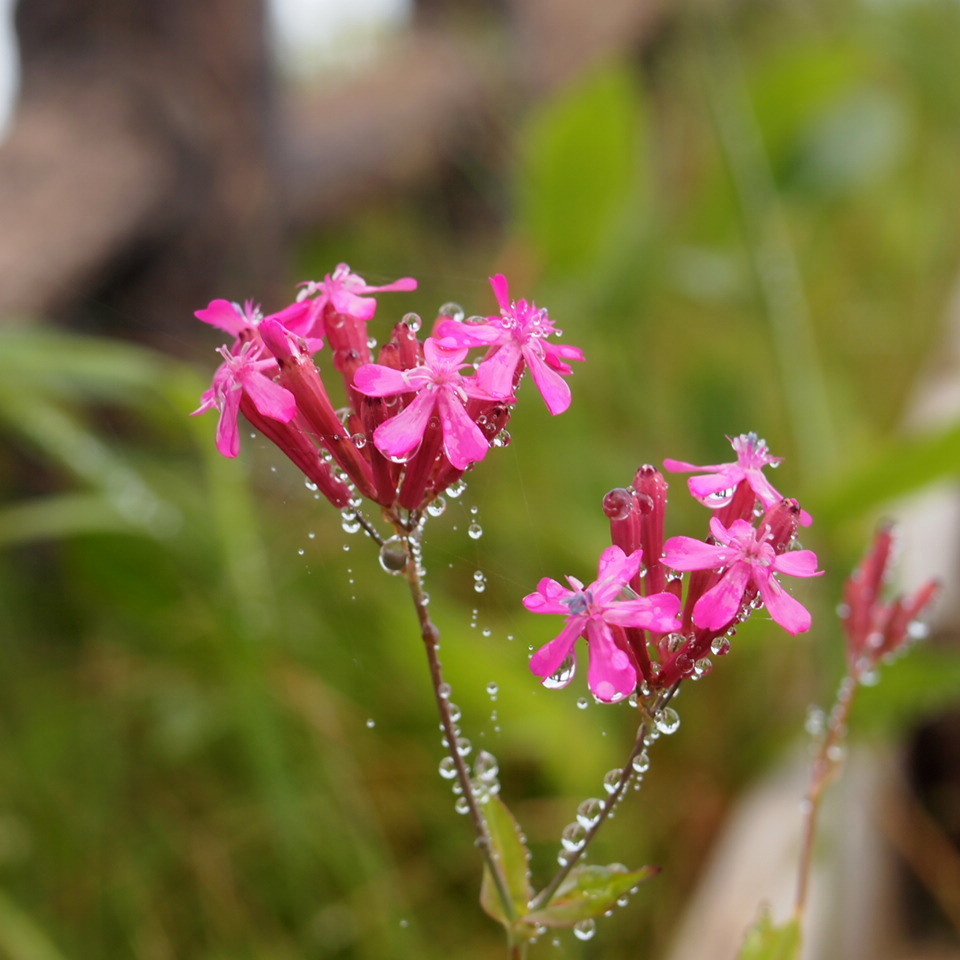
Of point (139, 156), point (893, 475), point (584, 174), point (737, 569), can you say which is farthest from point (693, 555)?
point (139, 156)

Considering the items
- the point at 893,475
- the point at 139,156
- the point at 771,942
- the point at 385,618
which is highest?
the point at 139,156

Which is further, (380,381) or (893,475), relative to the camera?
(893,475)

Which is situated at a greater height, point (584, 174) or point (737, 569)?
point (584, 174)

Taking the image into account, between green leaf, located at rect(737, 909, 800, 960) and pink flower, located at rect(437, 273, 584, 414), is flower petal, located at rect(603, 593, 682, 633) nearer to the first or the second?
pink flower, located at rect(437, 273, 584, 414)

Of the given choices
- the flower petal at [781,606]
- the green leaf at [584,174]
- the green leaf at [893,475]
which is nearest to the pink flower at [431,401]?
the flower petal at [781,606]

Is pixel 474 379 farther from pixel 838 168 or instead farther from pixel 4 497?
pixel 838 168

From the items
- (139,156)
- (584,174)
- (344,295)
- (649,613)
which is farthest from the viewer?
(139,156)

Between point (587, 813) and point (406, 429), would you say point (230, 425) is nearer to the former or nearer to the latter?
point (406, 429)

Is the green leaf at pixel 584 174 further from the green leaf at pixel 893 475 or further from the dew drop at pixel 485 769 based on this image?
the dew drop at pixel 485 769
